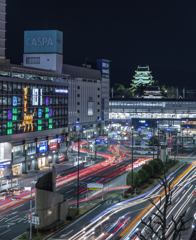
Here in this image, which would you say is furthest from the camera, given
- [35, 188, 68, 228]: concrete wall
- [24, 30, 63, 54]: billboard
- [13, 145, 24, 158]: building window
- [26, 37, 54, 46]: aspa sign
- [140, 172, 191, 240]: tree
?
[26, 37, 54, 46]: aspa sign

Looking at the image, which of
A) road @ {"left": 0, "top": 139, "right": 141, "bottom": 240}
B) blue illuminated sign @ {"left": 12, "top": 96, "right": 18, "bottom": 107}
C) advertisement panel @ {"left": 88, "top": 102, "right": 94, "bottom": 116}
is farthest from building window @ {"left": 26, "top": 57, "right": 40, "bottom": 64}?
blue illuminated sign @ {"left": 12, "top": 96, "right": 18, "bottom": 107}

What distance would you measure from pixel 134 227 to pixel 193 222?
6092 millimetres

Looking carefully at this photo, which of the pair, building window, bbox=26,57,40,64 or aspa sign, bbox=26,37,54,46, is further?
building window, bbox=26,57,40,64

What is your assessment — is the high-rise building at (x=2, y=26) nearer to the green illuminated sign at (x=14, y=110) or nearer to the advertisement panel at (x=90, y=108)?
the green illuminated sign at (x=14, y=110)

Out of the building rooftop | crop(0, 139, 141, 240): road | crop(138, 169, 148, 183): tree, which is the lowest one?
crop(0, 139, 141, 240): road

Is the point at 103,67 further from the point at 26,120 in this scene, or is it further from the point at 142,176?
the point at 142,176

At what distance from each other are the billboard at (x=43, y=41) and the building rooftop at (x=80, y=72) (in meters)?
11.1

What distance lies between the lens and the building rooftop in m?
113

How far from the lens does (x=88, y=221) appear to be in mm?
39219

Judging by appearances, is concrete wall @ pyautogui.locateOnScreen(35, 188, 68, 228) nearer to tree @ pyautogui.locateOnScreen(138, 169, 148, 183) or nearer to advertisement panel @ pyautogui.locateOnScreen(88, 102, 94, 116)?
tree @ pyautogui.locateOnScreen(138, 169, 148, 183)

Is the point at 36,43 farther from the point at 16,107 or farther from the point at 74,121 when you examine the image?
the point at 16,107

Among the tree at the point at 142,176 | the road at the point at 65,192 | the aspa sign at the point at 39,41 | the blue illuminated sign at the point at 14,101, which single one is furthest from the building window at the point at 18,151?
the aspa sign at the point at 39,41

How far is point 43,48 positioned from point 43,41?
5.92 ft

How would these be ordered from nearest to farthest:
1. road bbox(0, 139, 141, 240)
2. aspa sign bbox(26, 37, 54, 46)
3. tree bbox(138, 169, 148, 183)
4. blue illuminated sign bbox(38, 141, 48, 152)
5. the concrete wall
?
the concrete wall < road bbox(0, 139, 141, 240) < tree bbox(138, 169, 148, 183) < blue illuminated sign bbox(38, 141, 48, 152) < aspa sign bbox(26, 37, 54, 46)
